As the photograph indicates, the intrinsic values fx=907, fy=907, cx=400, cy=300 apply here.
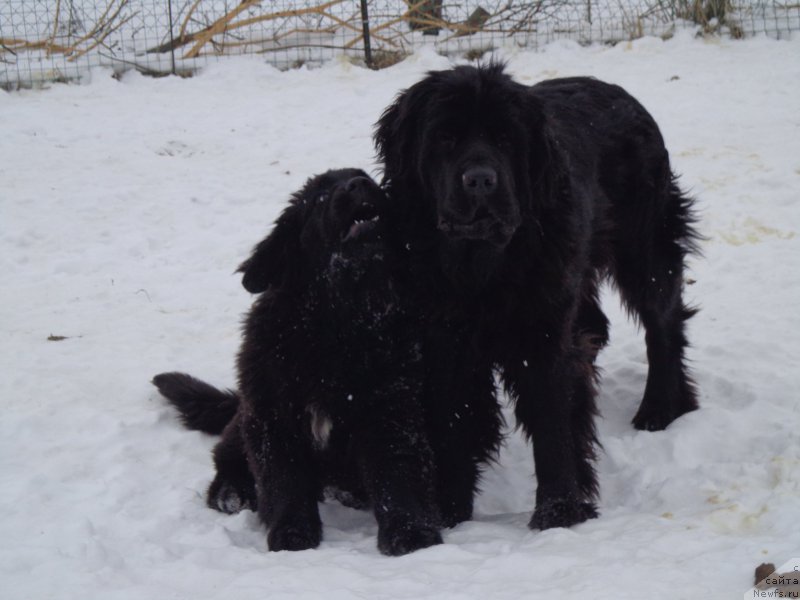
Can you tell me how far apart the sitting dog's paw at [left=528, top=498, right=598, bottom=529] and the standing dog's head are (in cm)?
100

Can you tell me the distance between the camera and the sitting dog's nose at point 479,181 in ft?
10.3

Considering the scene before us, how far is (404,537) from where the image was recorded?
3266mm

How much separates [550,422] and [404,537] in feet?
2.43

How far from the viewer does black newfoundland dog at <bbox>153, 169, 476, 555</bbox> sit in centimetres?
349

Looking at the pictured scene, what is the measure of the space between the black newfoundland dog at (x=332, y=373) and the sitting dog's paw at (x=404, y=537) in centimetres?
5

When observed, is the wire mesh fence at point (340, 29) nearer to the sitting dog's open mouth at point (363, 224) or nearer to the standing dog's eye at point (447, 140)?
the sitting dog's open mouth at point (363, 224)

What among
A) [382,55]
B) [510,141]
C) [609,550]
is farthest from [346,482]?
[382,55]

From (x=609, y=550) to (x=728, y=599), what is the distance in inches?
23.1

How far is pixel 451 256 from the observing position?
3480 mm

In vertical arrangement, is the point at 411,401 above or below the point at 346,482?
above

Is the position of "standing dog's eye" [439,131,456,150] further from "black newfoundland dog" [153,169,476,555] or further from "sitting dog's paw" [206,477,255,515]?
"sitting dog's paw" [206,477,255,515]

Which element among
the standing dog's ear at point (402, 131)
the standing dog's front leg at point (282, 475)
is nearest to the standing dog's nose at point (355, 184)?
the standing dog's ear at point (402, 131)

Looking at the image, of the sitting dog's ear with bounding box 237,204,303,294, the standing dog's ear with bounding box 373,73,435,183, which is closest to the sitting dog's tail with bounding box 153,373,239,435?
the sitting dog's ear with bounding box 237,204,303,294

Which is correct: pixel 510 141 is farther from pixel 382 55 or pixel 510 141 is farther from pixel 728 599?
pixel 382 55
